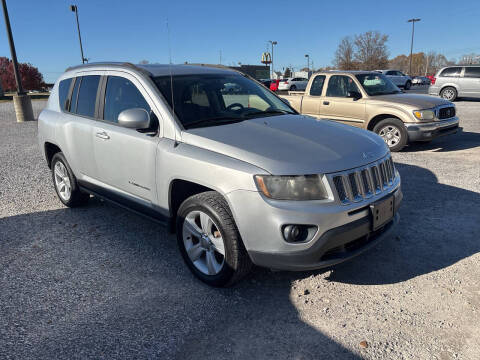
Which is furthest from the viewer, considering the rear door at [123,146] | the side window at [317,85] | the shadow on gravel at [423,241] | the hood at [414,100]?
the side window at [317,85]

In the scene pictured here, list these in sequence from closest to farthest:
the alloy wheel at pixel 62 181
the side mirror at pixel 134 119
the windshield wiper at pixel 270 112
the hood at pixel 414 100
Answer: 1. the side mirror at pixel 134 119
2. the windshield wiper at pixel 270 112
3. the alloy wheel at pixel 62 181
4. the hood at pixel 414 100

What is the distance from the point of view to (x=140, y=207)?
12.2ft

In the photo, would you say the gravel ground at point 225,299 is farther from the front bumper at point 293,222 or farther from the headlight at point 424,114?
the headlight at point 424,114

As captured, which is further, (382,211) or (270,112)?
(270,112)

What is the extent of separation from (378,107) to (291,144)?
583 centimetres

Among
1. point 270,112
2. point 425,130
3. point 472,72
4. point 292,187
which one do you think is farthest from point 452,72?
point 292,187

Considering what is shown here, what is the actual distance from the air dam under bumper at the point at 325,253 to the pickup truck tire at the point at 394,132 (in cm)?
571

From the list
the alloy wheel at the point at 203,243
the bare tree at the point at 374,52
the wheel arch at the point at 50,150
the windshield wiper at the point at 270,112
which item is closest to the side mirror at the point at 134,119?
the alloy wheel at the point at 203,243

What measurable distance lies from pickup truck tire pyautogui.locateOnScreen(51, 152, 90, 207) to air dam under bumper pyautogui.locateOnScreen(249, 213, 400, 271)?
3076 mm

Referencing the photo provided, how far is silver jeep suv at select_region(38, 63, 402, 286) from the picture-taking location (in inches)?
105

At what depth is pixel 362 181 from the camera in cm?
288

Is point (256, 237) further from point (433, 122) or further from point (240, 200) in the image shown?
point (433, 122)

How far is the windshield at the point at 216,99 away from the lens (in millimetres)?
3494

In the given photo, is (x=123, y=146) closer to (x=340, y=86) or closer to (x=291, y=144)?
(x=291, y=144)
